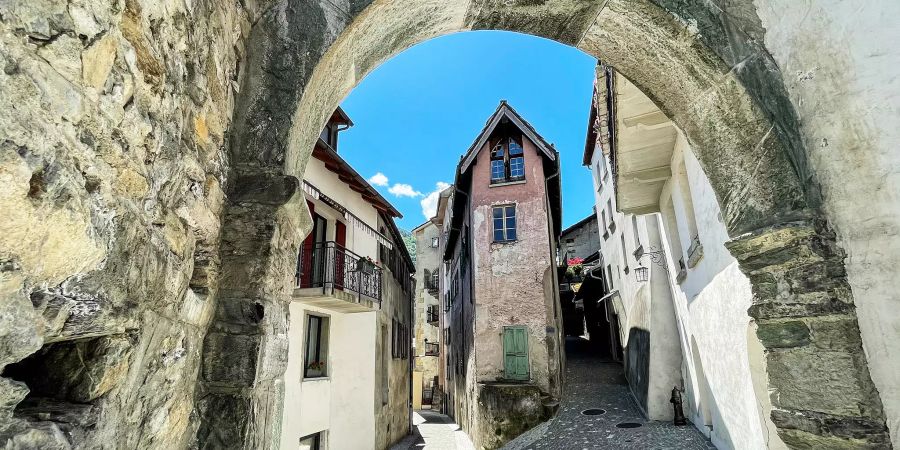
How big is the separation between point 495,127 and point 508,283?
4.99 metres

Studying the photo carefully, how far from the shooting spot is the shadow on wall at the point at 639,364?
1045 centimetres

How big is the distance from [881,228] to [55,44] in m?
3.03

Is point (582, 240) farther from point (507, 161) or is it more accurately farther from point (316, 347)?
point (316, 347)

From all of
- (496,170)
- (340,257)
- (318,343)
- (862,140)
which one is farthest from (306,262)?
(862,140)

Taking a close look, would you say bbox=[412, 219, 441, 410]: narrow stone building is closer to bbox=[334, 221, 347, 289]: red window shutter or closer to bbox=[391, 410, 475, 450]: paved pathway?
bbox=[391, 410, 475, 450]: paved pathway

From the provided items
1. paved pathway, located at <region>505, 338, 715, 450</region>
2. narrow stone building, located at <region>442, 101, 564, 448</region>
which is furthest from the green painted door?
paved pathway, located at <region>505, 338, 715, 450</region>

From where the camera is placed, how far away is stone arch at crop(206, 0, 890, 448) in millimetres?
1917

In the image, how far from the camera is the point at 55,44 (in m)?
1.05

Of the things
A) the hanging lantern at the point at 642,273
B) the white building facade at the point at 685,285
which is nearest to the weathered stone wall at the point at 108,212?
the white building facade at the point at 685,285

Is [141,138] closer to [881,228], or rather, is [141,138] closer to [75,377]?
[75,377]

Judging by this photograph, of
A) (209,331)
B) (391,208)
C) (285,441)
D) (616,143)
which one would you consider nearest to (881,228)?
(209,331)

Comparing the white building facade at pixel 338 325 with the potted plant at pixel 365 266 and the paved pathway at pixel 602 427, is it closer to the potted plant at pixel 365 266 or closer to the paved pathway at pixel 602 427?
the potted plant at pixel 365 266

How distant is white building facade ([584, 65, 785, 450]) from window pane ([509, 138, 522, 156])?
5.10 m

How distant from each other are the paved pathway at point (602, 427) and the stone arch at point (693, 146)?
5.64 metres
